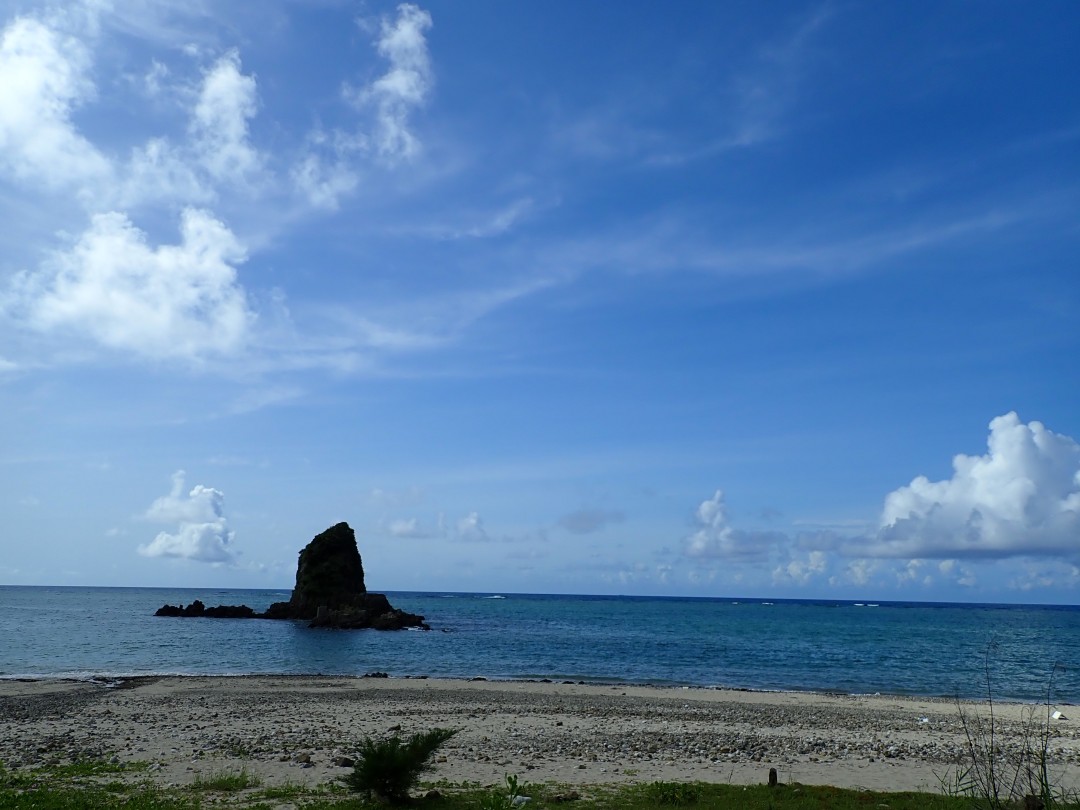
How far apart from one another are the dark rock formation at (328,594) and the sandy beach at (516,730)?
216ft

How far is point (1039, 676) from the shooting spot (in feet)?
181

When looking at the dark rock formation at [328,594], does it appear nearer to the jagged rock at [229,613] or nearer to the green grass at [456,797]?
the jagged rock at [229,613]

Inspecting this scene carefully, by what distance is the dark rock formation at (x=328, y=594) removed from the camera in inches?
4225

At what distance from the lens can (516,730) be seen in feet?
85.6

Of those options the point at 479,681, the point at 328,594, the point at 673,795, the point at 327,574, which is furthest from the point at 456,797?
the point at 327,574

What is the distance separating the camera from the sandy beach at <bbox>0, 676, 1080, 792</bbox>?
752 inches

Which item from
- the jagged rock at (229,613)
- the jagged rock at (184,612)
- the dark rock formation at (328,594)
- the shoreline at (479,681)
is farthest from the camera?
the jagged rock at (184,612)

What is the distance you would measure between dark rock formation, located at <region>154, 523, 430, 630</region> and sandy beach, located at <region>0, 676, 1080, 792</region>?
216ft

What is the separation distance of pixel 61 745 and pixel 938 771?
81.4 ft

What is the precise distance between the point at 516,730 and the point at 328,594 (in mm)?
98821

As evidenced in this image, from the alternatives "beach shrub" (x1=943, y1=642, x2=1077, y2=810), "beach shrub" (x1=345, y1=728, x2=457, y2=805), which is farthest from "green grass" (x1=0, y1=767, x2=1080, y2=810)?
"beach shrub" (x1=943, y1=642, x2=1077, y2=810)

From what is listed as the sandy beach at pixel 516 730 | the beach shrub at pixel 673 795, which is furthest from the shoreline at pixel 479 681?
the beach shrub at pixel 673 795

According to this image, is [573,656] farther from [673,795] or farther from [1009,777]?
[673,795]

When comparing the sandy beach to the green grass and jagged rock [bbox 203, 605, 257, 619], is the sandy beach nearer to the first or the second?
the green grass
